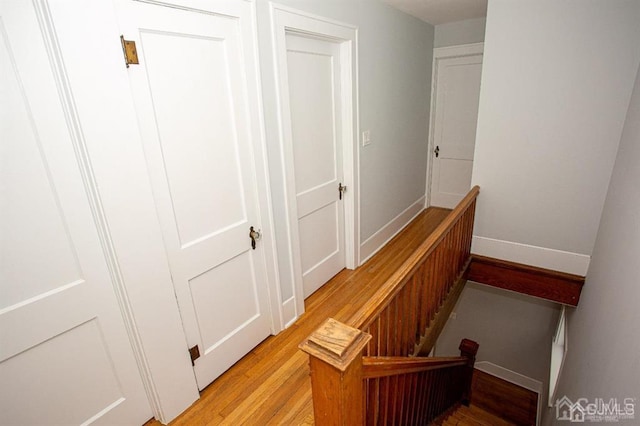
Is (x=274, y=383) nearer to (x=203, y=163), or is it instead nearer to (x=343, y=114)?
(x=203, y=163)

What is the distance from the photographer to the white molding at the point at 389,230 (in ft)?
10.8

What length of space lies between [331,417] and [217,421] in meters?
1.08

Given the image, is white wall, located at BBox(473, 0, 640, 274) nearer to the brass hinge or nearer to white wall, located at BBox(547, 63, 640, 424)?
white wall, located at BBox(547, 63, 640, 424)

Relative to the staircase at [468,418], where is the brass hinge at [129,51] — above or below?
above

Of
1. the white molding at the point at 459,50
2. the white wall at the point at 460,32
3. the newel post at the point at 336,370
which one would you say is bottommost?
the newel post at the point at 336,370

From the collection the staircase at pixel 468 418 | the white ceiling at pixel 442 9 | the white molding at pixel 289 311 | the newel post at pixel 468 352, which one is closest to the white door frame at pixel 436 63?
the white ceiling at pixel 442 9

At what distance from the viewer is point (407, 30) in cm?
334

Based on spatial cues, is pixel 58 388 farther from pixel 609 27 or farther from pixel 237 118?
pixel 609 27

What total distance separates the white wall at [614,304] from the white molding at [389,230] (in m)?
1.77

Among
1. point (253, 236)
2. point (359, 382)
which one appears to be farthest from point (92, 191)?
point (359, 382)

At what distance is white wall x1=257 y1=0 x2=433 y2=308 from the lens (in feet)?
6.63

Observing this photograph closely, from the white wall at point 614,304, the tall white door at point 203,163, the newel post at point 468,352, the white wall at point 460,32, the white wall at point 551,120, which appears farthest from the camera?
the white wall at point 460,32

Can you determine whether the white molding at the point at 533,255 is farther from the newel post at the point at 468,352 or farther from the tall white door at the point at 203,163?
the tall white door at the point at 203,163

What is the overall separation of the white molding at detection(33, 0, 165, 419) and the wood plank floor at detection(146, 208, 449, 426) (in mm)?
279
